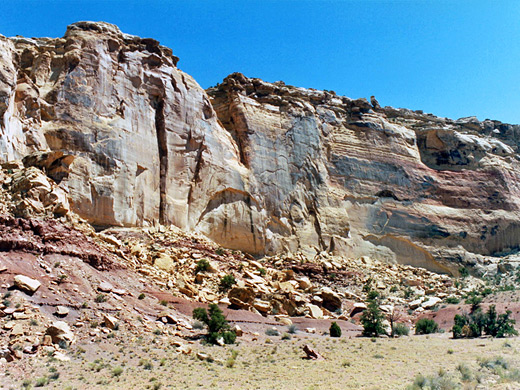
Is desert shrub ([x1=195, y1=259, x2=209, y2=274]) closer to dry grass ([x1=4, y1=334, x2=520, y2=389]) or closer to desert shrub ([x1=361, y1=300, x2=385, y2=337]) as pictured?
dry grass ([x1=4, y1=334, x2=520, y2=389])

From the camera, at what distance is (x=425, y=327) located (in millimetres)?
30203

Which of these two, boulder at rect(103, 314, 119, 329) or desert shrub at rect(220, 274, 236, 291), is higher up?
desert shrub at rect(220, 274, 236, 291)

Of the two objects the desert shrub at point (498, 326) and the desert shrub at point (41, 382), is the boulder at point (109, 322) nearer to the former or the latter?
the desert shrub at point (41, 382)

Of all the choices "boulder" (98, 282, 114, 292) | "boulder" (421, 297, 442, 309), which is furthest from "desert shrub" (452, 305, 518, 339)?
"boulder" (98, 282, 114, 292)

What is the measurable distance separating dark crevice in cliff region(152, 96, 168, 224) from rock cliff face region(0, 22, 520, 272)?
0.09 meters

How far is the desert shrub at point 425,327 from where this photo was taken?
30.2 metres

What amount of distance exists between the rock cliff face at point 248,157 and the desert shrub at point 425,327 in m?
12.5

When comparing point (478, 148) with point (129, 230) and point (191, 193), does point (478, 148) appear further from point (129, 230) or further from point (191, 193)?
point (129, 230)

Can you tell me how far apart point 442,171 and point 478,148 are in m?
6.48

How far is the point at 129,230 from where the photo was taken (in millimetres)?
31500

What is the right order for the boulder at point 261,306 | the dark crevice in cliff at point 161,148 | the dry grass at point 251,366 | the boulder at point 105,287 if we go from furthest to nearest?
the dark crevice in cliff at point 161,148
the boulder at point 261,306
the boulder at point 105,287
the dry grass at point 251,366

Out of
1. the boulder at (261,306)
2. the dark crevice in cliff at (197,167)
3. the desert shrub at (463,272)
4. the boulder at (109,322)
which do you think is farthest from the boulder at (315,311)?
the desert shrub at (463,272)

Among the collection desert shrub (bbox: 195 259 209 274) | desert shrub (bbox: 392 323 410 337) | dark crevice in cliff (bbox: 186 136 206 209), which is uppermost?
dark crevice in cliff (bbox: 186 136 206 209)

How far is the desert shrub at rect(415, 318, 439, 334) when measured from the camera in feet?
99.0
